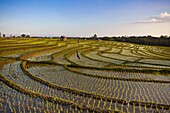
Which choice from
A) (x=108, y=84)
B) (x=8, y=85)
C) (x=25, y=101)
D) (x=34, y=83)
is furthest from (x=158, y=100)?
(x=8, y=85)

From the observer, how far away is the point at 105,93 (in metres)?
8.15

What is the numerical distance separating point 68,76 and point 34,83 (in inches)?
97.2

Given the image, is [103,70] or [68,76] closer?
[68,76]

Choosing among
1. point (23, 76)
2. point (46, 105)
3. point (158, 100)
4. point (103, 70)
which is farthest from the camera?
point (103, 70)

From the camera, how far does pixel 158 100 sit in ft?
24.7

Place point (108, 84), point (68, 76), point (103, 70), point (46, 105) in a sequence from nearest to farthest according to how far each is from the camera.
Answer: point (46, 105)
point (108, 84)
point (68, 76)
point (103, 70)

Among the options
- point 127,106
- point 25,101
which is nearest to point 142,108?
point 127,106

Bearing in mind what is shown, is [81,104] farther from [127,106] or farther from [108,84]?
[108,84]

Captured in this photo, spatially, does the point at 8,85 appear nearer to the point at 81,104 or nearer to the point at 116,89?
the point at 81,104

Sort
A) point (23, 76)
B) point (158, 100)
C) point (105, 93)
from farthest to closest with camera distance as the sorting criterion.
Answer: point (23, 76)
point (105, 93)
point (158, 100)

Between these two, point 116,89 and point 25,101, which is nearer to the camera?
point 25,101

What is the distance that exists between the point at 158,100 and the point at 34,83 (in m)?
5.38

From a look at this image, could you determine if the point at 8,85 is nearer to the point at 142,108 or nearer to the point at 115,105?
the point at 115,105

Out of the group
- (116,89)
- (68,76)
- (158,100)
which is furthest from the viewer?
(68,76)
